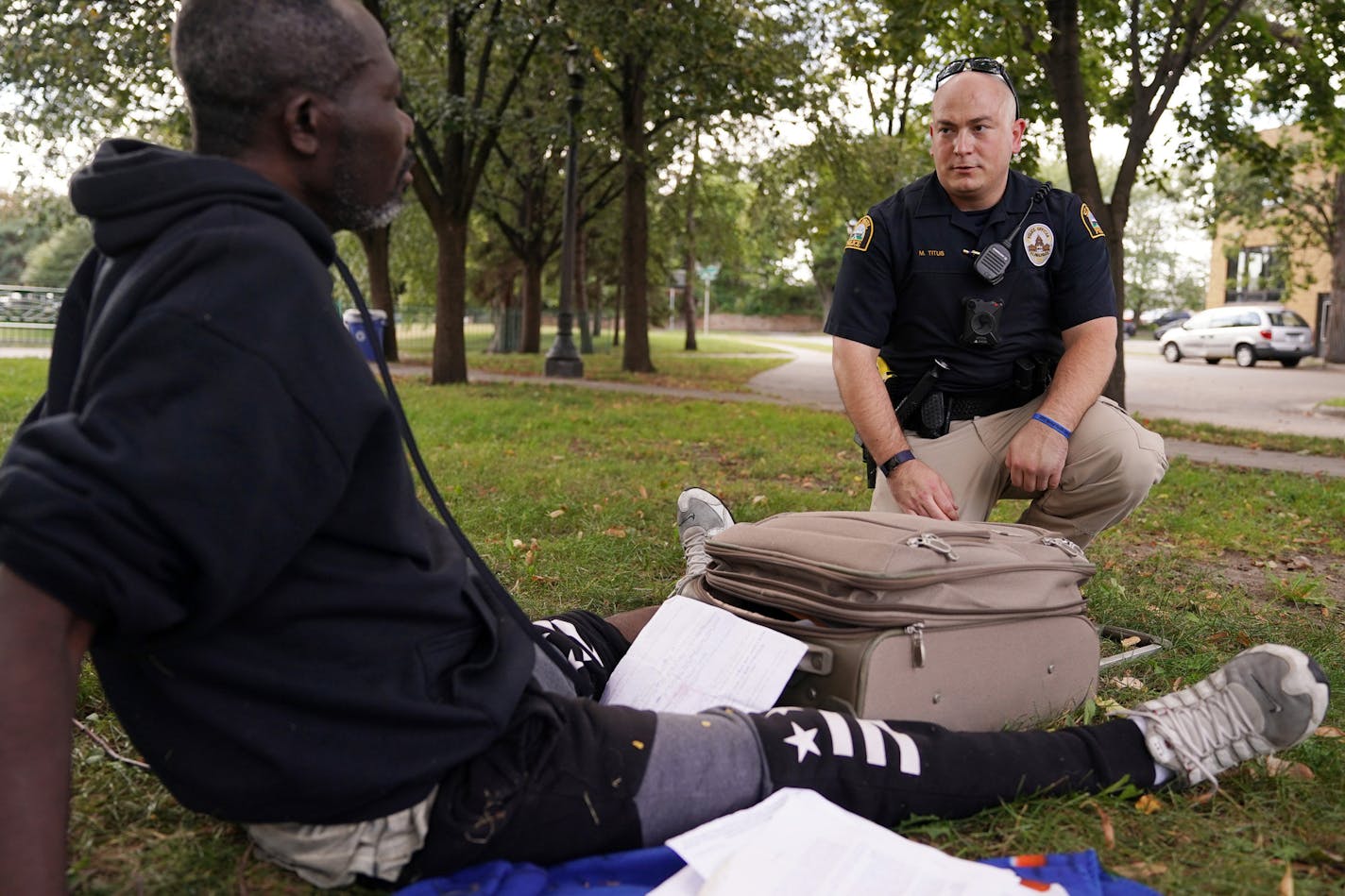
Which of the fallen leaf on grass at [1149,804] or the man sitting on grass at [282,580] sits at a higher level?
the man sitting on grass at [282,580]

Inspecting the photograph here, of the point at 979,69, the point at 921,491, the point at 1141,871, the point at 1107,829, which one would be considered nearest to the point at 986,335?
the point at 921,491

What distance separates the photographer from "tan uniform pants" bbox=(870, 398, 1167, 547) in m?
3.79

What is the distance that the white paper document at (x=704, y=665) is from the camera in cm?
259

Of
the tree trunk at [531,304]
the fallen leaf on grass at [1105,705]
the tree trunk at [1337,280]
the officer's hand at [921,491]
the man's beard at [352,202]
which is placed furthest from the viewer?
the tree trunk at [1337,280]

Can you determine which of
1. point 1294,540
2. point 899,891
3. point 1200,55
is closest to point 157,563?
point 899,891

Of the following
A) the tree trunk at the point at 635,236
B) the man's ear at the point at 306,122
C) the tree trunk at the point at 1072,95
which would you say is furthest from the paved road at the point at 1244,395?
the man's ear at the point at 306,122

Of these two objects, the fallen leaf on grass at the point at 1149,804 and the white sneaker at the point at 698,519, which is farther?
the white sneaker at the point at 698,519

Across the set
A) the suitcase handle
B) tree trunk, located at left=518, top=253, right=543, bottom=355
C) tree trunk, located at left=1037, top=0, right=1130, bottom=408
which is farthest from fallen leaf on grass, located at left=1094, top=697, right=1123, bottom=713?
tree trunk, located at left=518, top=253, right=543, bottom=355

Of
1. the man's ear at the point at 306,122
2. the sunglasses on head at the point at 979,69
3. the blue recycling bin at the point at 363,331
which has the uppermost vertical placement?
the sunglasses on head at the point at 979,69

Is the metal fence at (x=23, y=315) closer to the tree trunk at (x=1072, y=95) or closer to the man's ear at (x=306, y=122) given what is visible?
the tree trunk at (x=1072, y=95)

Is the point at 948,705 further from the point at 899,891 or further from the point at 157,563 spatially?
the point at 157,563

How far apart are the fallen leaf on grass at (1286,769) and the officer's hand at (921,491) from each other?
3.96ft

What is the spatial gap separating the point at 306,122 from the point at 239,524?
0.67 m

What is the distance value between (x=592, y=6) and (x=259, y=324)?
1295cm
